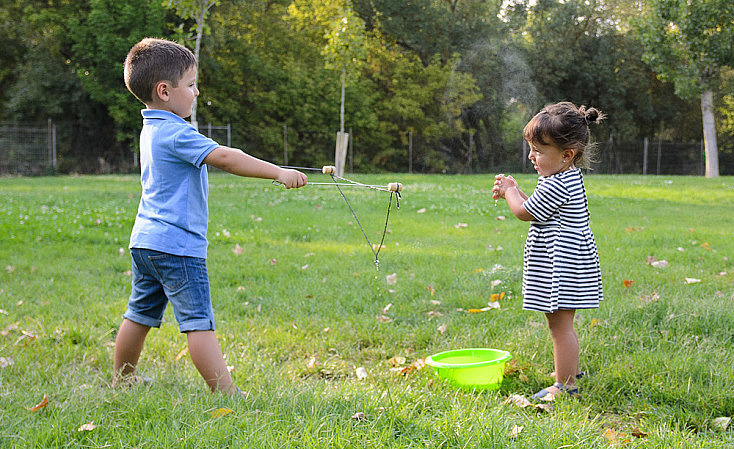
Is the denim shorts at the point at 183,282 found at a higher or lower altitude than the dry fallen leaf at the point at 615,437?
higher

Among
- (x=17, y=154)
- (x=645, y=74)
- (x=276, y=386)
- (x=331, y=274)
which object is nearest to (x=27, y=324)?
(x=276, y=386)

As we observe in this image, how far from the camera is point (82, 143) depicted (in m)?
24.3

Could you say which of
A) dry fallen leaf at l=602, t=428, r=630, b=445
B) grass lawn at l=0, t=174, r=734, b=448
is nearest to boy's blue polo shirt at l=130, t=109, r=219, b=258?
grass lawn at l=0, t=174, r=734, b=448

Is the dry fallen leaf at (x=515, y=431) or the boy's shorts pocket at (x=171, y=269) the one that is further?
the boy's shorts pocket at (x=171, y=269)

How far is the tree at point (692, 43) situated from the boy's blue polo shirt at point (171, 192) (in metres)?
22.6

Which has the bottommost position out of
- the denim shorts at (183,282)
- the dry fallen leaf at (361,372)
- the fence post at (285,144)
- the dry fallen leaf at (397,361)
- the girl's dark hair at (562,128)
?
the dry fallen leaf at (361,372)

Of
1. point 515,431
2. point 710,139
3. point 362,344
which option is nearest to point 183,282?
point 362,344

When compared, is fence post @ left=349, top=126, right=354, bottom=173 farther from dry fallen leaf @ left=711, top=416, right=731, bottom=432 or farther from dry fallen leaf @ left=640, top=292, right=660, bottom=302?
dry fallen leaf @ left=711, top=416, right=731, bottom=432

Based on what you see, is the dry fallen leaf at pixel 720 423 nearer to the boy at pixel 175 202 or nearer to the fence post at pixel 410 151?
the boy at pixel 175 202

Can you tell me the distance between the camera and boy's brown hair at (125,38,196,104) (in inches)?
107

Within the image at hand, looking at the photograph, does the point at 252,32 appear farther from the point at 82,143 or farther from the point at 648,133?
the point at 648,133

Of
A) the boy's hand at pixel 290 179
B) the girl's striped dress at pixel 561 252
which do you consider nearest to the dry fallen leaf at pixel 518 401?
the girl's striped dress at pixel 561 252

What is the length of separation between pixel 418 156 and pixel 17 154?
15.5 meters

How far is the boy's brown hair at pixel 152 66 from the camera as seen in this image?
2715 millimetres
